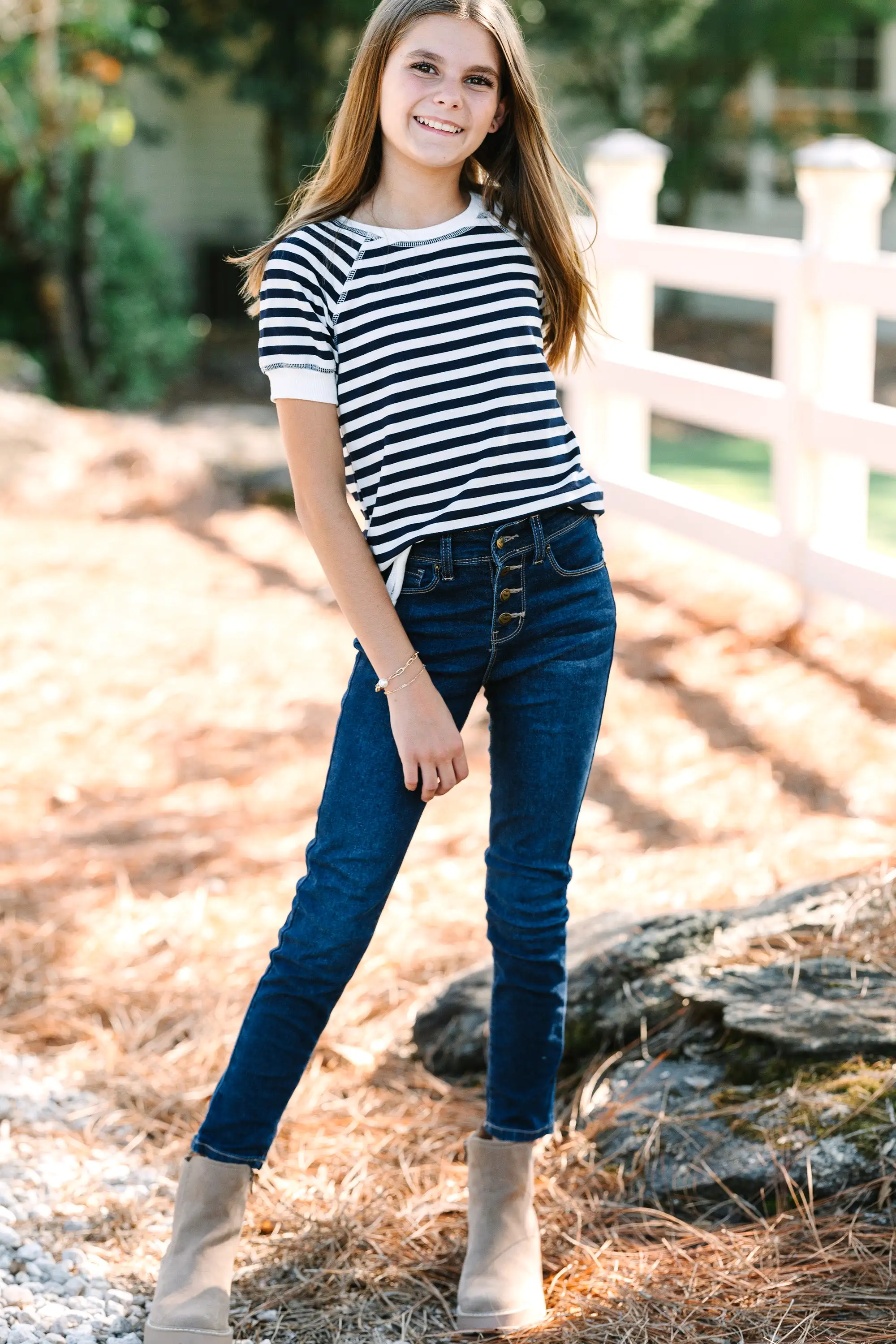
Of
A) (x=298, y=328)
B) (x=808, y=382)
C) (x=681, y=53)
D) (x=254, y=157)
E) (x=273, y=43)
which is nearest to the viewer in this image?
(x=298, y=328)

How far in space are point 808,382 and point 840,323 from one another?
193 millimetres

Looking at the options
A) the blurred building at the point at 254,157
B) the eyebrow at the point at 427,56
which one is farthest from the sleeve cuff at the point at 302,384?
the blurred building at the point at 254,157

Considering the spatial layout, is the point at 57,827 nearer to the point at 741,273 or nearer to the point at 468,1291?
the point at 468,1291

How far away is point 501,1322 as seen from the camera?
189 cm

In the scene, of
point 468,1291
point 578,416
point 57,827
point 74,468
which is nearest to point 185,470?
point 74,468

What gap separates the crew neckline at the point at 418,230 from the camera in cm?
179

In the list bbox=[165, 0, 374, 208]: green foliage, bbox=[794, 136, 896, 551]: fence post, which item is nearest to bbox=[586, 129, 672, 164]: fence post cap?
bbox=[794, 136, 896, 551]: fence post

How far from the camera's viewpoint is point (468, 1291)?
192 cm

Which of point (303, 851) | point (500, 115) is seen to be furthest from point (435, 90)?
point (303, 851)

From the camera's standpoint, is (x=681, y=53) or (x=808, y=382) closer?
(x=808, y=382)

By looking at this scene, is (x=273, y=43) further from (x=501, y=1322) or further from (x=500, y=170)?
(x=501, y=1322)

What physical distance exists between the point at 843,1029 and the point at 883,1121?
0.59 feet

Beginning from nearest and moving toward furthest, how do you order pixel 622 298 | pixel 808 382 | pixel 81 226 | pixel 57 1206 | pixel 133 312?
pixel 57 1206
pixel 808 382
pixel 622 298
pixel 81 226
pixel 133 312

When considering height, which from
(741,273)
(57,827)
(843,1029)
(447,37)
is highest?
(447,37)
